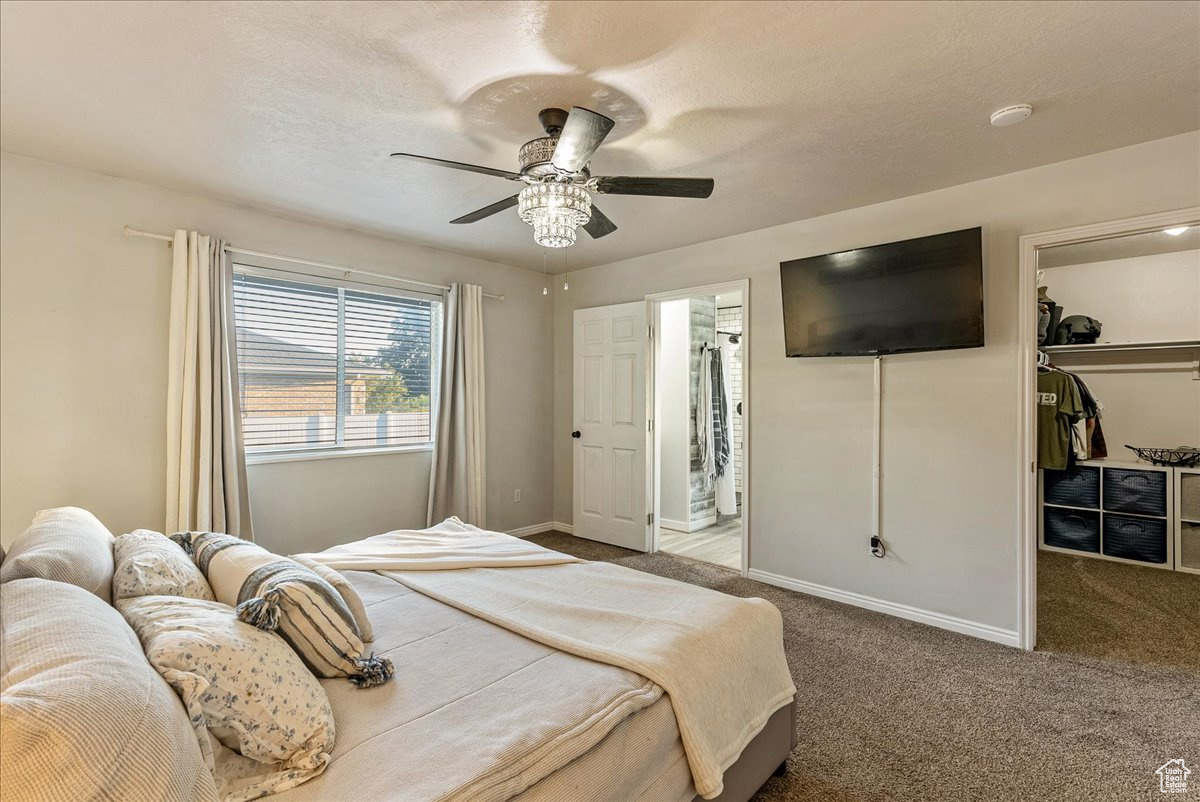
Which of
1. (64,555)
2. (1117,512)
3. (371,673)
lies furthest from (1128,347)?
(64,555)

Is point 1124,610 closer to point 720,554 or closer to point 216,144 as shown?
point 720,554

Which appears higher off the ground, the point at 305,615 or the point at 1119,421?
the point at 1119,421

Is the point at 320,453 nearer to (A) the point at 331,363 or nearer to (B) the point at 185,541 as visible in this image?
(A) the point at 331,363

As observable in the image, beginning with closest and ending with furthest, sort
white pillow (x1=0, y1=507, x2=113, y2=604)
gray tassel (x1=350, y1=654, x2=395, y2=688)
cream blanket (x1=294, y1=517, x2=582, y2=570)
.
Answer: white pillow (x1=0, y1=507, x2=113, y2=604) < gray tassel (x1=350, y1=654, x2=395, y2=688) < cream blanket (x1=294, y1=517, x2=582, y2=570)

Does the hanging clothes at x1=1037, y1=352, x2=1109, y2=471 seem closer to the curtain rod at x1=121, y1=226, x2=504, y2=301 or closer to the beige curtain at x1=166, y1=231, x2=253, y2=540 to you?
the curtain rod at x1=121, y1=226, x2=504, y2=301

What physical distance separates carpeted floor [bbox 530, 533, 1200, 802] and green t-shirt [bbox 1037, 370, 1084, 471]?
118 cm

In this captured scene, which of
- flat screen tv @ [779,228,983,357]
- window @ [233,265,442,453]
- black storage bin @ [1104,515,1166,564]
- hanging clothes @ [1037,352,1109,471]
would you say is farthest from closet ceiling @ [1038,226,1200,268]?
window @ [233,265,442,453]

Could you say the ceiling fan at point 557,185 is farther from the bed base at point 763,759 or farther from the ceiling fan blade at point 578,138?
the bed base at point 763,759

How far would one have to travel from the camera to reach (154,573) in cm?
147

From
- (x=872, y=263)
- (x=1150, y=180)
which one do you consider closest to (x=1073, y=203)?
(x=1150, y=180)

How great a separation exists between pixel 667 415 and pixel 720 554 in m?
1.57

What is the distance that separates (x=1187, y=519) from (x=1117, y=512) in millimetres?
384

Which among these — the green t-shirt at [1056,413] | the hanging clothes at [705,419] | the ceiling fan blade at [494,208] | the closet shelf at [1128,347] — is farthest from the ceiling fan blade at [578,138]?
the closet shelf at [1128,347]

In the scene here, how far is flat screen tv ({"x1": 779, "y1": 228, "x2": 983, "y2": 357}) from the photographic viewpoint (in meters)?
2.94
